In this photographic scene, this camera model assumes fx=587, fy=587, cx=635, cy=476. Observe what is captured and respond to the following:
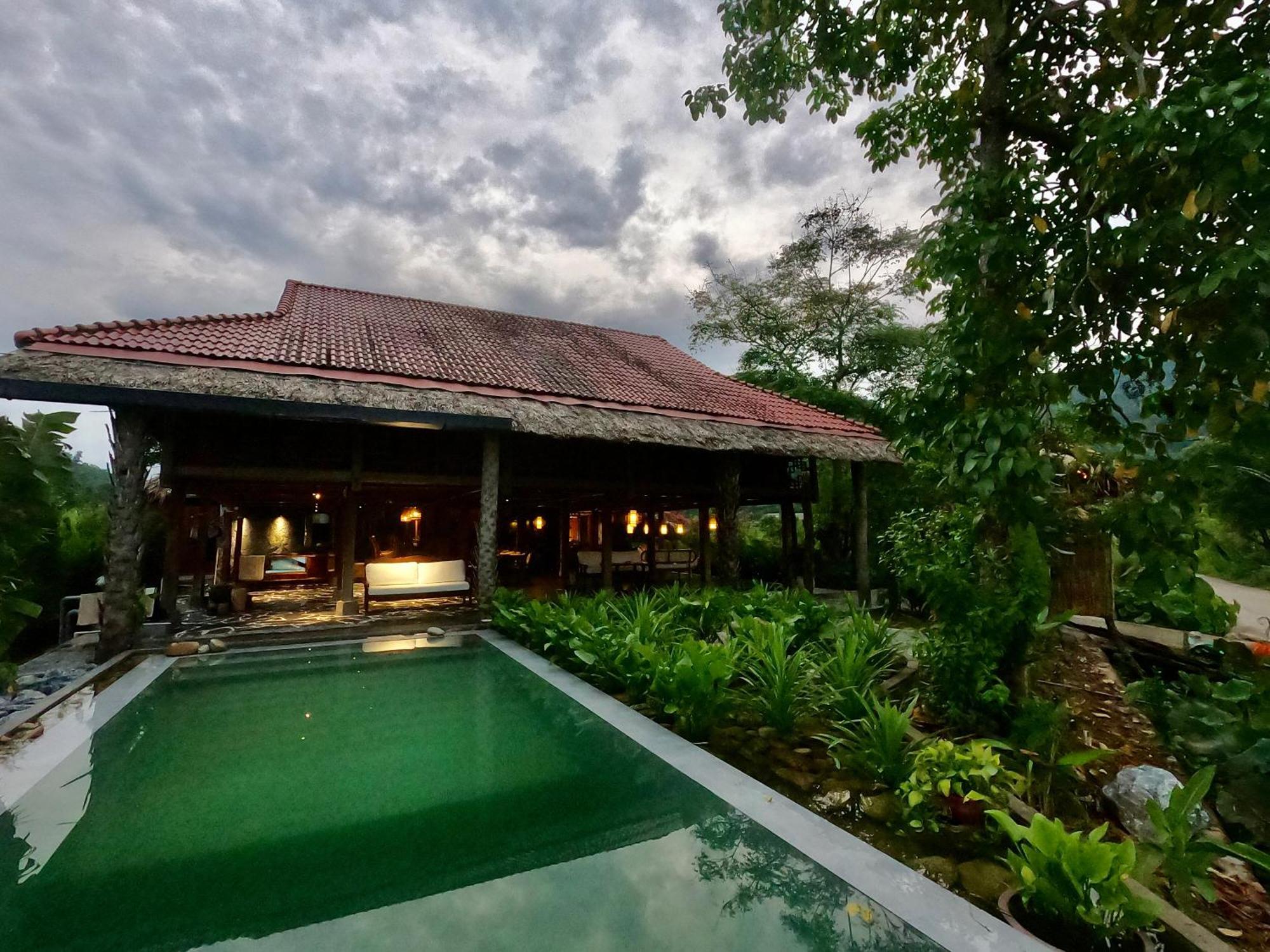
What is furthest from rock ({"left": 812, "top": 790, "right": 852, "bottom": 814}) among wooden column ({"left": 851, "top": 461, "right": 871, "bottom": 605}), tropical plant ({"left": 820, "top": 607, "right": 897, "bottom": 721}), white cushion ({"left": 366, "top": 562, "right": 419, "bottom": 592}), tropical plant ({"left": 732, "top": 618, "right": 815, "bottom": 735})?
wooden column ({"left": 851, "top": 461, "right": 871, "bottom": 605})

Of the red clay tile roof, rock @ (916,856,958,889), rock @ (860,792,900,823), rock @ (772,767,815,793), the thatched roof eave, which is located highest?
the red clay tile roof

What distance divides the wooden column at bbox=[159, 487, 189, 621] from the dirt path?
11441 mm

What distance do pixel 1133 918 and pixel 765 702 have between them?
7.61 feet

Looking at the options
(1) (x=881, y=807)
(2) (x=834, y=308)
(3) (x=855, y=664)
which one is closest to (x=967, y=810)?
(1) (x=881, y=807)

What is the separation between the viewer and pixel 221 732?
3.84 meters

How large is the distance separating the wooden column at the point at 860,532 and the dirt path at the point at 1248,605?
459 centimetres

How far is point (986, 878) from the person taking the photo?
7.20 feet

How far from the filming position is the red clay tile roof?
718 centimetres

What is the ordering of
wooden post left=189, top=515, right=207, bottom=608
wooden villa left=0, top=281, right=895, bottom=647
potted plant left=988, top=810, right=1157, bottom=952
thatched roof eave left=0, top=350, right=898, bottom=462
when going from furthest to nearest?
wooden post left=189, top=515, right=207, bottom=608 → wooden villa left=0, top=281, right=895, bottom=647 → thatched roof eave left=0, top=350, right=898, bottom=462 → potted plant left=988, top=810, right=1157, bottom=952

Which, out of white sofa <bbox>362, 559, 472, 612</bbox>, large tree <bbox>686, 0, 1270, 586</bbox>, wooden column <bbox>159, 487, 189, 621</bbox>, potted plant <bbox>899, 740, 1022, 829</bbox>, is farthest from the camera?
white sofa <bbox>362, 559, 472, 612</bbox>

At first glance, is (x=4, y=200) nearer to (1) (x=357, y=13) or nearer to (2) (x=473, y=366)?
(1) (x=357, y=13)

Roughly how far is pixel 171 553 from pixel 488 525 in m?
4.32

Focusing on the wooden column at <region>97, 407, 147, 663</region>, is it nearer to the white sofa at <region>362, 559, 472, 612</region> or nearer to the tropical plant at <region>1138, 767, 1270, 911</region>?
the white sofa at <region>362, 559, 472, 612</region>

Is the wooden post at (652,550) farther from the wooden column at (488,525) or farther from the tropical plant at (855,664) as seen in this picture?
the tropical plant at (855,664)
